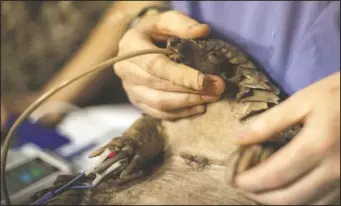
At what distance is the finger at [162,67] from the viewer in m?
0.50

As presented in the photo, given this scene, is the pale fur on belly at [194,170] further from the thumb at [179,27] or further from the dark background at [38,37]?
the dark background at [38,37]

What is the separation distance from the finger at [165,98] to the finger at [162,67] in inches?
0.9

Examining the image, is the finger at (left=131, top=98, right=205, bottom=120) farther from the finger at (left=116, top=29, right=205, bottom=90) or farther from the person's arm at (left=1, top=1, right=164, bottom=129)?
the person's arm at (left=1, top=1, right=164, bottom=129)

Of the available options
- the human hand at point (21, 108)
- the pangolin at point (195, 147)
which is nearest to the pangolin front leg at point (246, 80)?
the pangolin at point (195, 147)

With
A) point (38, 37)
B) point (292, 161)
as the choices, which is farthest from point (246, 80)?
point (38, 37)

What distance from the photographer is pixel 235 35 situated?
0.62 m

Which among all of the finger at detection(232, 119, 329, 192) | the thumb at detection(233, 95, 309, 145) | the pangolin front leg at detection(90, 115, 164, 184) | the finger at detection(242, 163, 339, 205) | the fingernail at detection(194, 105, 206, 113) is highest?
the thumb at detection(233, 95, 309, 145)

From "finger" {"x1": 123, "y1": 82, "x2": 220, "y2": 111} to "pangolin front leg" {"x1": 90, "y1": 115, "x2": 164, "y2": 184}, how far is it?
0.02 meters

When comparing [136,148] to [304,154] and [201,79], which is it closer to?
[201,79]

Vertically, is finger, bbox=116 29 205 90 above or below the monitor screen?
above

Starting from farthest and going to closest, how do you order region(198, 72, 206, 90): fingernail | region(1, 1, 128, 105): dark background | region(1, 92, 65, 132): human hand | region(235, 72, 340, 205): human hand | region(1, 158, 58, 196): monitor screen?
region(1, 1, 128, 105): dark background < region(1, 92, 65, 132): human hand < region(1, 158, 58, 196): monitor screen < region(198, 72, 206, 90): fingernail < region(235, 72, 340, 205): human hand

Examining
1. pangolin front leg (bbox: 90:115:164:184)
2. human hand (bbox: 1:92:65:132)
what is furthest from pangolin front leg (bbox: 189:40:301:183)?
human hand (bbox: 1:92:65:132)

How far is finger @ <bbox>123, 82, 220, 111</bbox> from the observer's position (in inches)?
21.4

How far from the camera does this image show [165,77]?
556mm
